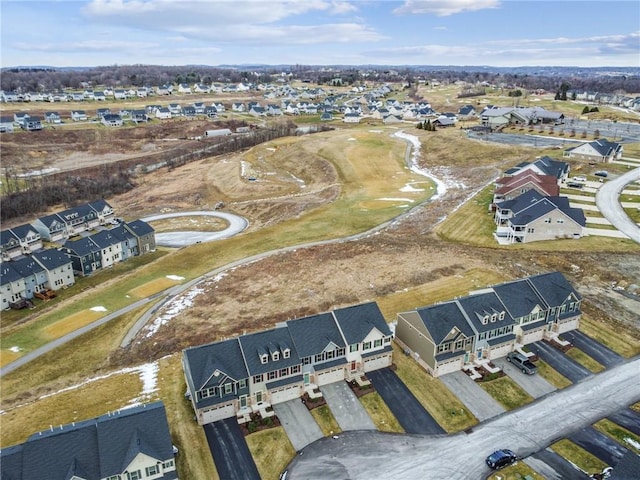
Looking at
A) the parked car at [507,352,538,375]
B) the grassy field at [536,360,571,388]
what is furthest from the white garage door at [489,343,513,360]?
the grassy field at [536,360,571,388]

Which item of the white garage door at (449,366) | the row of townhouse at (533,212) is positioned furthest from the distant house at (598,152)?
the white garage door at (449,366)

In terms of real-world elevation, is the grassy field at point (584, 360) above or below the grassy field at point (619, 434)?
above

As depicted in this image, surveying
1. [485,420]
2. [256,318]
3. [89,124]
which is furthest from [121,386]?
[89,124]

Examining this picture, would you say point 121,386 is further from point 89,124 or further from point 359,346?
point 89,124

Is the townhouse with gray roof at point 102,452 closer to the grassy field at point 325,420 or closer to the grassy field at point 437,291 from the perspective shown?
the grassy field at point 325,420

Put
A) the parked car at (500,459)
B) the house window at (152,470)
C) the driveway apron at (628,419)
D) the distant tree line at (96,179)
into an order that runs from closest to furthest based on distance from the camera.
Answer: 1. the house window at (152,470)
2. the parked car at (500,459)
3. the driveway apron at (628,419)
4. the distant tree line at (96,179)

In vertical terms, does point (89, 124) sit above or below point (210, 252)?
above
